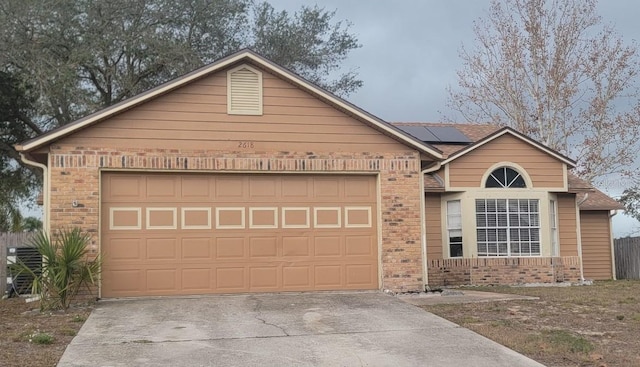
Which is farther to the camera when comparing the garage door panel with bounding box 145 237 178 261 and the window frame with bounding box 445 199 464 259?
the window frame with bounding box 445 199 464 259

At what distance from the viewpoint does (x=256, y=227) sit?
524 inches

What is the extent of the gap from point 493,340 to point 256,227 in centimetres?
574

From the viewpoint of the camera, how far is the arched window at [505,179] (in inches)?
719

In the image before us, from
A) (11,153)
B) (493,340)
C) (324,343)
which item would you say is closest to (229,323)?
(324,343)

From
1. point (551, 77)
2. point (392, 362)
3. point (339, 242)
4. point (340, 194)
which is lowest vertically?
point (392, 362)

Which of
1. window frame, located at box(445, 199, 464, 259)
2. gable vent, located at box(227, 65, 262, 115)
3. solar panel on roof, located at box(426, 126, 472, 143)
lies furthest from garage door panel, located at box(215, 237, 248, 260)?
solar panel on roof, located at box(426, 126, 472, 143)

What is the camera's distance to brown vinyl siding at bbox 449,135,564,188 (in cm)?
1806

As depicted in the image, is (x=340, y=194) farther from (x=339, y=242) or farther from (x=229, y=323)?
(x=229, y=323)

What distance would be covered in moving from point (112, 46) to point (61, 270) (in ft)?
46.6

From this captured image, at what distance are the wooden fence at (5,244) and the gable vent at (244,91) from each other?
7647 mm

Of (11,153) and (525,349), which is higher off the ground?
(11,153)

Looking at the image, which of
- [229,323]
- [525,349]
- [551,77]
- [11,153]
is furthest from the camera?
[551,77]

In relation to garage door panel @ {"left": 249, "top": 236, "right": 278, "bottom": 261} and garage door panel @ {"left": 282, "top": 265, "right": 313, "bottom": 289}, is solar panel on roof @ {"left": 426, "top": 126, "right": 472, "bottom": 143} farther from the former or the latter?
garage door panel @ {"left": 249, "top": 236, "right": 278, "bottom": 261}

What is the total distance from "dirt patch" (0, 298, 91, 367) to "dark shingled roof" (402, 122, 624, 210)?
1034 centimetres
